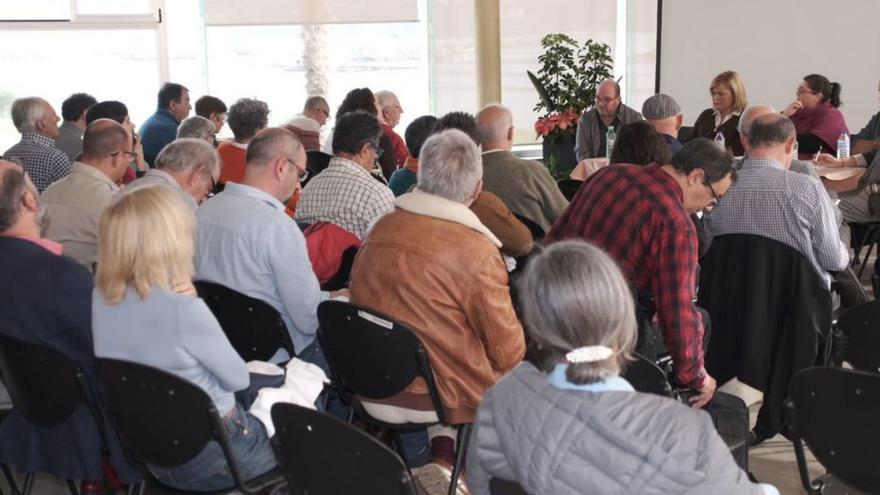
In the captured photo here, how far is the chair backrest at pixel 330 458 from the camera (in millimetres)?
1794

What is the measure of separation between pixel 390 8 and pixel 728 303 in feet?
19.1

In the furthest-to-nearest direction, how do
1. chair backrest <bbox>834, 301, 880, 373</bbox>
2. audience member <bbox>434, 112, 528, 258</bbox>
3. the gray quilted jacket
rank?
audience member <bbox>434, 112, 528, 258</bbox> < chair backrest <bbox>834, 301, 880, 373</bbox> < the gray quilted jacket

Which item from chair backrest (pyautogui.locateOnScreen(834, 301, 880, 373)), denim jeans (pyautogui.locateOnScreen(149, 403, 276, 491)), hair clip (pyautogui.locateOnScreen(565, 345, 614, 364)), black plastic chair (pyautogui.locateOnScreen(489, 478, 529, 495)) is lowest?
denim jeans (pyautogui.locateOnScreen(149, 403, 276, 491))

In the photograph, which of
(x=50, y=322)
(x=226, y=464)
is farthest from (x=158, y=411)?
(x=50, y=322)

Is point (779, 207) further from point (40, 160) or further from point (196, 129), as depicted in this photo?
point (40, 160)

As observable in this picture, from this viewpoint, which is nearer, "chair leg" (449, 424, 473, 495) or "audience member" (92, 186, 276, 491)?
"audience member" (92, 186, 276, 491)

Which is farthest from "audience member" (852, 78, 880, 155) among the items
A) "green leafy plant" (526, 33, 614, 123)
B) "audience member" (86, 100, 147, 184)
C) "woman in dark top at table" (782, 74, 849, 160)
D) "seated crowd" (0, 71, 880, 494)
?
"audience member" (86, 100, 147, 184)

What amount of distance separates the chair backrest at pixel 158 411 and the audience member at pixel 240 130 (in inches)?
125

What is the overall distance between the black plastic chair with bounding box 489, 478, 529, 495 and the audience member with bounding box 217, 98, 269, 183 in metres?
3.97

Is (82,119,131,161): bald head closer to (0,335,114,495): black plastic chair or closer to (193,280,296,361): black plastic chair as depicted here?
(193,280,296,361): black plastic chair

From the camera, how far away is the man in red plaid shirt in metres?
3.19

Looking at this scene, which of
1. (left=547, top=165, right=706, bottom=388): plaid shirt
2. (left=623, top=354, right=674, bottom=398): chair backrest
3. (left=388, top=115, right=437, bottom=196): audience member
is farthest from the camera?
(left=388, top=115, right=437, bottom=196): audience member

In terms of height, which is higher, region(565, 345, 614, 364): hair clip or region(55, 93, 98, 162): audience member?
region(55, 93, 98, 162): audience member

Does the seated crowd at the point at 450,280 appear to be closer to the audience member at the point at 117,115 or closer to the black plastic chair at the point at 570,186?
the black plastic chair at the point at 570,186
